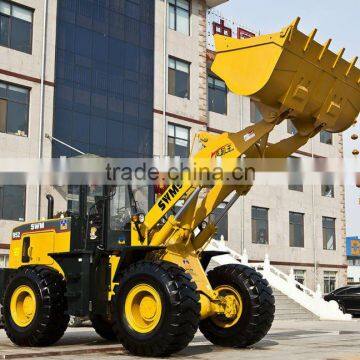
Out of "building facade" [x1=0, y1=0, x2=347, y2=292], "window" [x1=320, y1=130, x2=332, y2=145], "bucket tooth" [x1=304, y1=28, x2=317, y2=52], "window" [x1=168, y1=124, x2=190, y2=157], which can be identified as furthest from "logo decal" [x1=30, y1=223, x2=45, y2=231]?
"window" [x1=320, y1=130, x2=332, y2=145]

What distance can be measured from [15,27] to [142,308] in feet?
64.5

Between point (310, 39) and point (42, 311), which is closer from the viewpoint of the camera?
point (310, 39)

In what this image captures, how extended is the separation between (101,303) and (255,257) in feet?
85.8

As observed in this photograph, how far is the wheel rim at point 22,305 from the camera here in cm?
1273

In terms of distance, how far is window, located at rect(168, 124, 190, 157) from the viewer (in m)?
33.5

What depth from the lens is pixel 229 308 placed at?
41.6ft

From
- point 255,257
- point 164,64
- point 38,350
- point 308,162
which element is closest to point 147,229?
point 38,350

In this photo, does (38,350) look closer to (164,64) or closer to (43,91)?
(43,91)

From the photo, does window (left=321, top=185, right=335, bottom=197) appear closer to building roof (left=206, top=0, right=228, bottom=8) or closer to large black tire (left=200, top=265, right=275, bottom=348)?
building roof (left=206, top=0, right=228, bottom=8)

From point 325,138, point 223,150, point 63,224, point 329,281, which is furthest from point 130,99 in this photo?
point 329,281

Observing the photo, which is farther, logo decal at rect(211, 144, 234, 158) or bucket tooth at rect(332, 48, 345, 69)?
logo decal at rect(211, 144, 234, 158)

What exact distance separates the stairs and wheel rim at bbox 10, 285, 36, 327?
14.6m

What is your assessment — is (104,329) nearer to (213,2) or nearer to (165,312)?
(165,312)

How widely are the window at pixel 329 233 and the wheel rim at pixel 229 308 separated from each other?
Answer: 1246 inches
